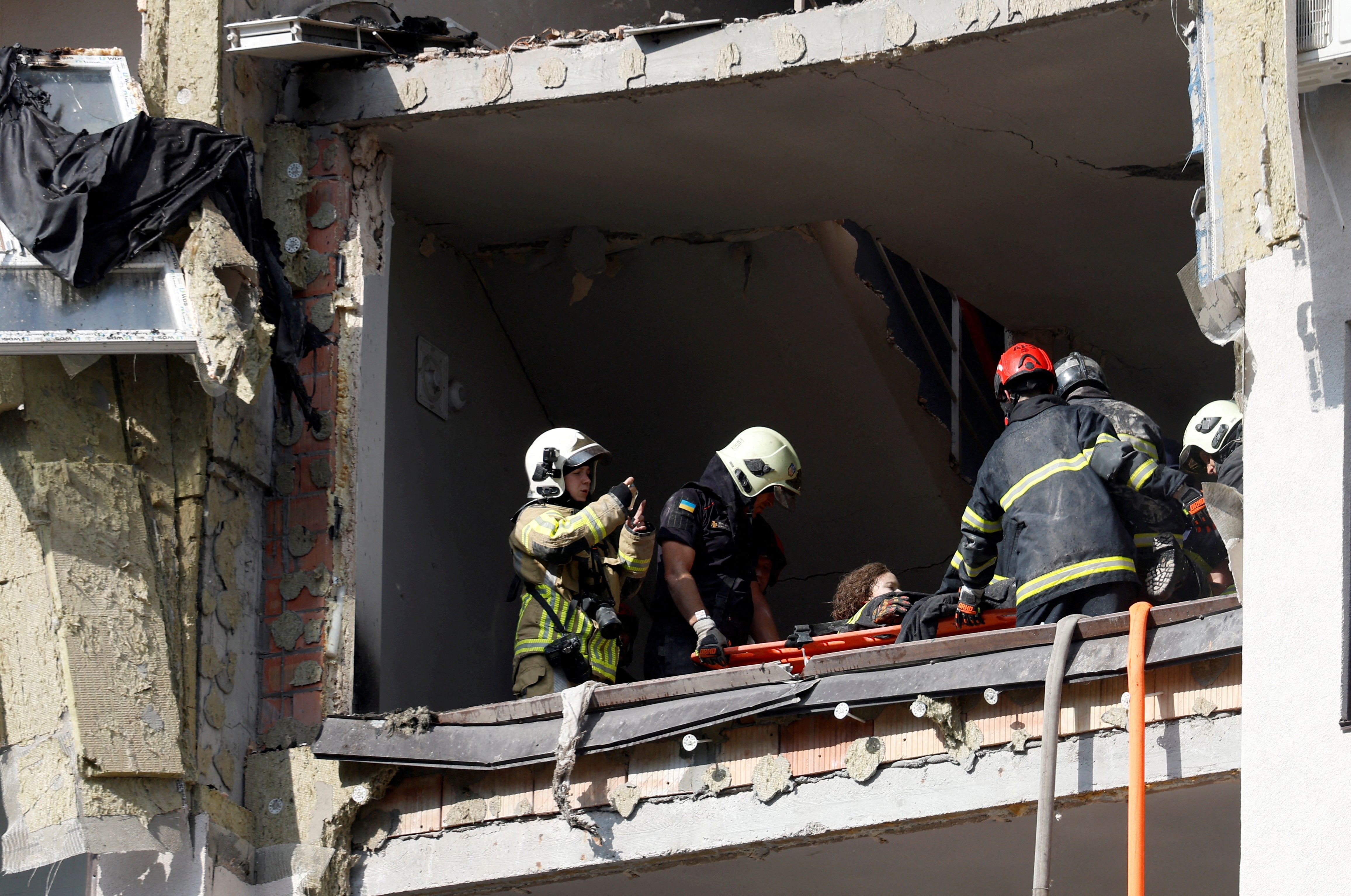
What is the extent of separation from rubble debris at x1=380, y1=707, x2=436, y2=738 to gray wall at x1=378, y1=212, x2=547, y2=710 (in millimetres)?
1584

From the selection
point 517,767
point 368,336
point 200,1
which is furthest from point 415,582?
point 200,1

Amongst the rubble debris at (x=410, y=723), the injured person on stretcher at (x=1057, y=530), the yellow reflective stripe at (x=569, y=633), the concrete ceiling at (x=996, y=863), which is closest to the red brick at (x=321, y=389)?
the yellow reflective stripe at (x=569, y=633)

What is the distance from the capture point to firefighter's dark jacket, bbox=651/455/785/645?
296 inches

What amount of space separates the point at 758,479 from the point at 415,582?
2320 millimetres

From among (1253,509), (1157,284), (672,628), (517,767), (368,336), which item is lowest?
(517,767)

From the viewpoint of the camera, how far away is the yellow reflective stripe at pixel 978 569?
653cm

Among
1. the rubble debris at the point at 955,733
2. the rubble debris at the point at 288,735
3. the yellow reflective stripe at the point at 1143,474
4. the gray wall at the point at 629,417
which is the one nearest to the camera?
the rubble debris at the point at 955,733

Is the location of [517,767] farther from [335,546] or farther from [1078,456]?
[1078,456]

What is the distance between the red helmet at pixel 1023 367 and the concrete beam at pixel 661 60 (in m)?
1.37

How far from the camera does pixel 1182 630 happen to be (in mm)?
5660

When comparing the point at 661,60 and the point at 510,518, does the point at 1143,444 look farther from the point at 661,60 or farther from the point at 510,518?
the point at 510,518

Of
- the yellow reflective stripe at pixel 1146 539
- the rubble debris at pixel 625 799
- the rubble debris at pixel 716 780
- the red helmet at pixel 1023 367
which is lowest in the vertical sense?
the rubble debris at pixel 625 799

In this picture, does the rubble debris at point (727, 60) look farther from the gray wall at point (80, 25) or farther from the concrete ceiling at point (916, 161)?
the gray wall at point (80, 25)

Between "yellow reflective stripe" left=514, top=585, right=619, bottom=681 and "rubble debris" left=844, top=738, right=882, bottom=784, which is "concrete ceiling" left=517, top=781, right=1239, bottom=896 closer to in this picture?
"rubble debris" left=844, top=738, right=882, bottom=784
